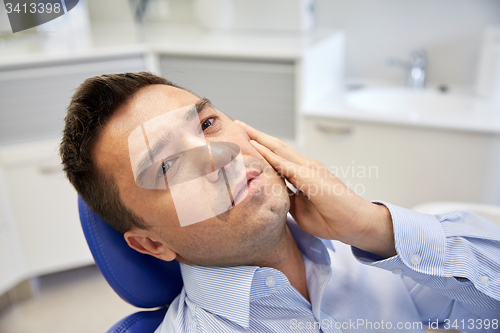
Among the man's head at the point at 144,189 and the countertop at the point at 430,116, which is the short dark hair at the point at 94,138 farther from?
the countertop at the point at 430,116

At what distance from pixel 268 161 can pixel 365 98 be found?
1311mm

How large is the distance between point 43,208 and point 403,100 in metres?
1.78

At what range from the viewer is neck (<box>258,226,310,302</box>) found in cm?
89

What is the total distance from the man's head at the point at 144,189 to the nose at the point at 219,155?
2cm

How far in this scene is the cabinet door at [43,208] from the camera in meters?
1.91

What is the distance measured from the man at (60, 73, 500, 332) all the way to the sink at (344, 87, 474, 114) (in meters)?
1.12

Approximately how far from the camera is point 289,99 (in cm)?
187

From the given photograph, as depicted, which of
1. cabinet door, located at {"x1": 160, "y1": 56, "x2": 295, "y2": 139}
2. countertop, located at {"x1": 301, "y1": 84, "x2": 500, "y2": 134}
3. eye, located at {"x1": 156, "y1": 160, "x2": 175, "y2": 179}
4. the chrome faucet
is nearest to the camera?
eye, located at {"x1": 156, "y1": 160, "x2": 175, "y2": 179}

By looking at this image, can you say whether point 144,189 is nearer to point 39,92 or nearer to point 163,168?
point 163,168

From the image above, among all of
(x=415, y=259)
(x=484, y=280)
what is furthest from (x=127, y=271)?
(x=484, y=280)

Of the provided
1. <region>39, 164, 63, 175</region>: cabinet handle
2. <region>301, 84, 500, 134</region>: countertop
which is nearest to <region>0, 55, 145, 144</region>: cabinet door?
<region>39, 164, 63, 175</region>: cabinet handle

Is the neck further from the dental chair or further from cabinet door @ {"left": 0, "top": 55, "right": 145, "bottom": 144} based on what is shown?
cabinet door @ {"left": 0, "top": 55, "right": 145, "bottom": 144}

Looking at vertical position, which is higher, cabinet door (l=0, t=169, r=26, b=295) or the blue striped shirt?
the blue striped shirt

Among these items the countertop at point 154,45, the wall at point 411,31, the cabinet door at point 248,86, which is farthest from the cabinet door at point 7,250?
the wall at point 411,31
